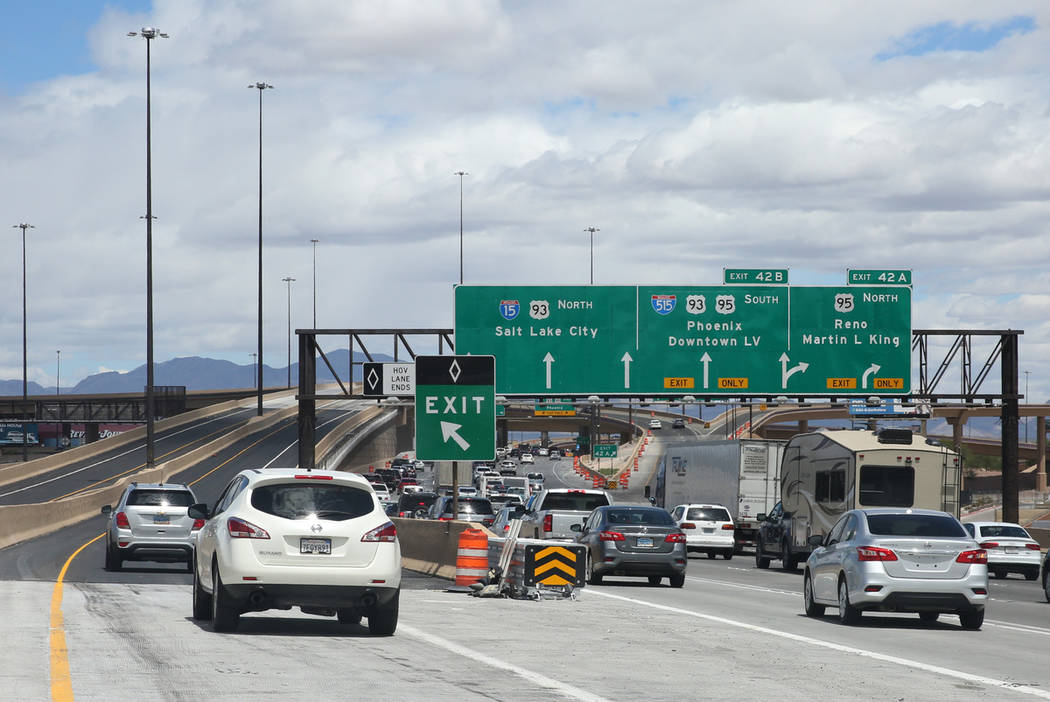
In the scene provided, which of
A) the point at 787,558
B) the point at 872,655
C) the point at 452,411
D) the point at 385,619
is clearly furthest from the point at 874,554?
the point at 787,558

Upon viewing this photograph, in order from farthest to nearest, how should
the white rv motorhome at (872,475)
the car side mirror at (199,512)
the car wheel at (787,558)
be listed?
1. the car wheel at (787,558)
2. the white rv motorhome at (872,475)
3. the car side mirror at (199,512)

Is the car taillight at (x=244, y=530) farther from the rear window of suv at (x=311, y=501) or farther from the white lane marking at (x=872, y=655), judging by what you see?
the white lane marking at (x=872, y=655)

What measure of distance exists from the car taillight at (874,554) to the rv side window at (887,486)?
1458cm

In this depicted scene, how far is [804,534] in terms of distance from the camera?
36469 mm

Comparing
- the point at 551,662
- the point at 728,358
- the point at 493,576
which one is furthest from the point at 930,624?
the point at 728,358

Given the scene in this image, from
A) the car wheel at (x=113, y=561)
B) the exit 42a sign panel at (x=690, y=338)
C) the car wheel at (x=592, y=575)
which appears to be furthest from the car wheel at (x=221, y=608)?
the exit 42a sign panel at (x=690, y=338)

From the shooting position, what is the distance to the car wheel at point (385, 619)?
50.9 feet

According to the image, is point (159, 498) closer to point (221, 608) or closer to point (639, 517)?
point (639, 517)

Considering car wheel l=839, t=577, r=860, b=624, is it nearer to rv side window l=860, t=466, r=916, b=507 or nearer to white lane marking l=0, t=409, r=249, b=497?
rv side window l=860, t=466, r=916, b=507

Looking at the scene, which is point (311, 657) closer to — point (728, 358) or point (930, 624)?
point (930, 624)

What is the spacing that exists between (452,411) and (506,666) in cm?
1484

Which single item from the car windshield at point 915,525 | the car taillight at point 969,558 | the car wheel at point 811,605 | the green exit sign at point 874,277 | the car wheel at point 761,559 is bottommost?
the car wheel at point 761,559

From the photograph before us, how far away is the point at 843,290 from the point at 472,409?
18.2 m

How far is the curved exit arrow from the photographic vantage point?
27.9 metres
